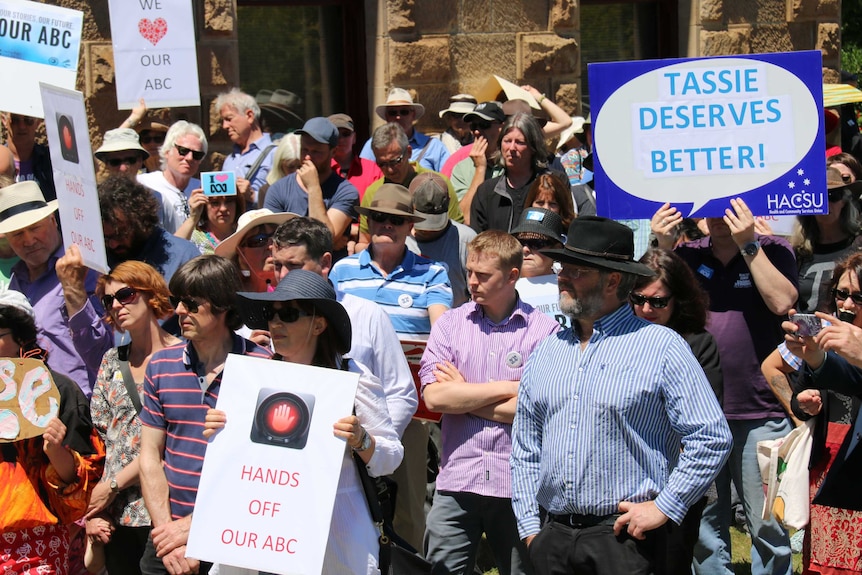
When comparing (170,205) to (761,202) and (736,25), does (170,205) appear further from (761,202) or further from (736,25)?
(736,25)

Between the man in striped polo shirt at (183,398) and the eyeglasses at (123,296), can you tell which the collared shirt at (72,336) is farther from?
the man in striped polo shirt at (183,398)

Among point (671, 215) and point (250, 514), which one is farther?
point (671, 215)

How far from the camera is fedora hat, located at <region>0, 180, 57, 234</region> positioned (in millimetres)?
6105

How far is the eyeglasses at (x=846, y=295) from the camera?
4.80m

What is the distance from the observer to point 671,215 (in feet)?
19.6

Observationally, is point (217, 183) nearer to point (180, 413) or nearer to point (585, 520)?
point (180, 413)

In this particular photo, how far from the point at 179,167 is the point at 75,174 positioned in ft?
6.74

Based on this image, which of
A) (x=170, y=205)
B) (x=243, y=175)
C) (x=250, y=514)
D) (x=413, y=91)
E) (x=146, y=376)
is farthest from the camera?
(x=413, y=91)

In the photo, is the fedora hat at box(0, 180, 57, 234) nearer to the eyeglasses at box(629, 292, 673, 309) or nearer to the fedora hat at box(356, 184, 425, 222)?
the fedora hat at box(356, 184, 425, 222)

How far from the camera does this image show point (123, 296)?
523 centimetres

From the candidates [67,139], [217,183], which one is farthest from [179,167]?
[67,139]

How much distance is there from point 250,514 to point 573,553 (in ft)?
3.75

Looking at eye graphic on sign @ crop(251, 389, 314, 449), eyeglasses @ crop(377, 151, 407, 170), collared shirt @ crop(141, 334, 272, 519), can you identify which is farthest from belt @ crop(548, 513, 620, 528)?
eyeglasses @ crop(377, 151, 407, 170)

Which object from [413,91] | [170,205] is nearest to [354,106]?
[413,91]
